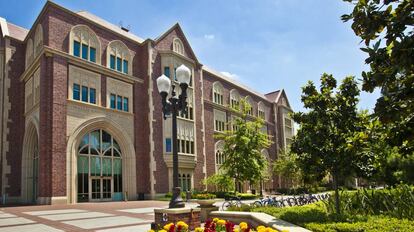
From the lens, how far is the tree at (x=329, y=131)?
39.2 feet

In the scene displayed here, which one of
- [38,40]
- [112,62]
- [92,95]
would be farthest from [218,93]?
[38,40]

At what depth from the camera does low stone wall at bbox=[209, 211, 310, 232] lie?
A: 8.66 m

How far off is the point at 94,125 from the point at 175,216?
22183 mm

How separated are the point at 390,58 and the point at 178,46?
3671 centimetres

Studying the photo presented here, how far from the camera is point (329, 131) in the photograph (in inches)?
475

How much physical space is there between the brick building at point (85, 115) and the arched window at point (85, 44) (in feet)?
0.27

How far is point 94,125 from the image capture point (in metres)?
29.7

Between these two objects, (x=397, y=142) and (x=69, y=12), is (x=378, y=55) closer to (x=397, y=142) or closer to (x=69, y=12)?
(x=397, y=142)

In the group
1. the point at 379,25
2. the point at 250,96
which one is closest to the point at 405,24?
the point at 379,25

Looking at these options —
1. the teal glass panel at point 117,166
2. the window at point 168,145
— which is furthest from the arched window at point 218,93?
the teal glass panel at point 117,166

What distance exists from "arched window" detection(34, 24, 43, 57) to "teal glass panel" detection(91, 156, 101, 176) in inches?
392

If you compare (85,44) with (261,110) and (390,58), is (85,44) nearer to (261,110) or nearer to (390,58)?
(390,58)

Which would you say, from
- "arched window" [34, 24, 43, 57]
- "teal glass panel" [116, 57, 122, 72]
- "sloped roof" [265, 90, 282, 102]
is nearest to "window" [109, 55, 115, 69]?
"teal glass panel" [116, 57, 122, 72]

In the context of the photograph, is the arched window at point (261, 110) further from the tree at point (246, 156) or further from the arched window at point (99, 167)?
the arched window at point (99, 167)
